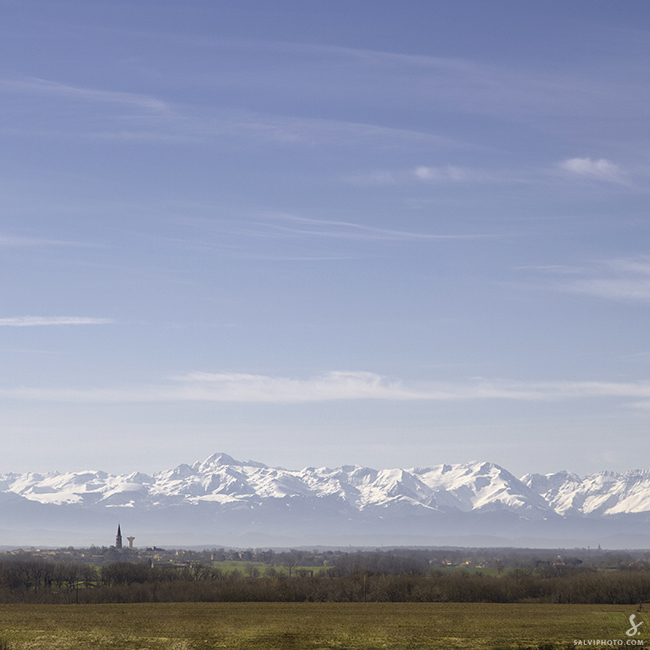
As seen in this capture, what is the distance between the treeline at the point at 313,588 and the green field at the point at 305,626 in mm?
15626

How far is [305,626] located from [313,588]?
55588 millimetres

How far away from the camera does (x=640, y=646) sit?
70.5 m

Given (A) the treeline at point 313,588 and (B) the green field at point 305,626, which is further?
(A) the treeline at point 313,588

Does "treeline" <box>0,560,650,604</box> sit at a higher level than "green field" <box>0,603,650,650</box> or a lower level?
lower

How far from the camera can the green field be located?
74625 millimetres

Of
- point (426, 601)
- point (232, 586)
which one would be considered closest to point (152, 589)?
point (232, 586)

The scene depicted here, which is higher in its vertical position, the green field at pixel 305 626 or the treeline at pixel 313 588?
the green field at pixel 305 626

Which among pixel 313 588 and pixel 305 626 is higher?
pixel 305 626

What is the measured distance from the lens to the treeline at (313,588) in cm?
13725

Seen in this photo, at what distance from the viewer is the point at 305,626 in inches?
3546

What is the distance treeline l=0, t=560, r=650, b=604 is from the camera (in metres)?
137

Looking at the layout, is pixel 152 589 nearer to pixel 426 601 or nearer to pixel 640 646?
pixel 426 601

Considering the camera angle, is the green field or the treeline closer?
the green field

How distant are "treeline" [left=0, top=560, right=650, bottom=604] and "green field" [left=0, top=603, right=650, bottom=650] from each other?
51.3ft
